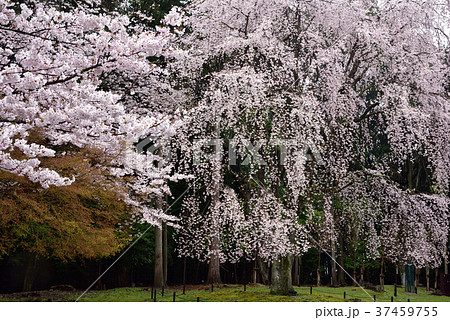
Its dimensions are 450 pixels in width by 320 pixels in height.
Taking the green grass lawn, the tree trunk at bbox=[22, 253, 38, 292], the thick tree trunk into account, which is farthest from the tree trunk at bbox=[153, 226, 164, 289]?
the thick tree trunk

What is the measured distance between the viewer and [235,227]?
7.52 m

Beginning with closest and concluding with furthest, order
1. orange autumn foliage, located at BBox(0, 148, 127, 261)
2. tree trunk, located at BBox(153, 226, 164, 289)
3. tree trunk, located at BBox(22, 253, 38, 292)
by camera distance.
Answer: orange autumn foliage, located at BBox(0, 148, 127, 261), tree trunk, located at BBox(22, 253, 38, 292), tree trunk, located at BBox(153, 226, 164, 289)

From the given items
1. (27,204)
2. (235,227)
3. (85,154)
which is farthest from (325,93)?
(27,204)

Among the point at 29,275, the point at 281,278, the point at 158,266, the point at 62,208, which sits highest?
the point at 62,208

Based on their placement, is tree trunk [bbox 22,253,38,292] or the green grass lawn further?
tree trunk [bbox 22,253,38,292]

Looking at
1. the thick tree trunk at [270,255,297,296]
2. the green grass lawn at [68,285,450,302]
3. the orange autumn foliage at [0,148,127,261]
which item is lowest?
the green grass lawn at [68,285,450,302]

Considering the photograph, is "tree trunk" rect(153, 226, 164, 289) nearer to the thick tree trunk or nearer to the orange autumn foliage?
the thick tree trunk

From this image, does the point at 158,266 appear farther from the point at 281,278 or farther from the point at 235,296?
the point at 281,278

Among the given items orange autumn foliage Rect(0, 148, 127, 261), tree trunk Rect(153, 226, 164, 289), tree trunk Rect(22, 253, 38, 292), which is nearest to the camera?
orange autumn foliage Rect(0, 148, 127, 261)

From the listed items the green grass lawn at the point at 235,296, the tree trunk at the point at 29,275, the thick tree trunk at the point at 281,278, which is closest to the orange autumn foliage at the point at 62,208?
the green grass lawn at the point at 235,296

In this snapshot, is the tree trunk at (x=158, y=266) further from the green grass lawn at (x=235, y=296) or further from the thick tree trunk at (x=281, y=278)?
the thick tree trunk at (x=281, y=278)

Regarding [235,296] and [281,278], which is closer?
[281,278]

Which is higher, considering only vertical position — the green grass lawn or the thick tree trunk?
the thick tree trunk

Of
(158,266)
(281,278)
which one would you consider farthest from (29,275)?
(281,278)
